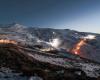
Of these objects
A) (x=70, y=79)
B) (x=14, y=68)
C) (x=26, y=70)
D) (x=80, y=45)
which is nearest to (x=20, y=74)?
(x=26, y=70)

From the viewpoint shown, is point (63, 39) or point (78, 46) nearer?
point (78, 46)

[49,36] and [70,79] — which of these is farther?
[49,36]

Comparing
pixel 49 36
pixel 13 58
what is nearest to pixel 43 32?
pixel 49 36

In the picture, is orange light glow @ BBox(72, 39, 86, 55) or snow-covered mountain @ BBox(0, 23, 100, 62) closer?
snow-covered mountain @ BBox(0, 23, 100, 62)

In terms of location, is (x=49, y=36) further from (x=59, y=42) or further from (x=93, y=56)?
(x=93, y=56)

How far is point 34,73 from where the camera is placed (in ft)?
68.1

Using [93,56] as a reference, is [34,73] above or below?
above

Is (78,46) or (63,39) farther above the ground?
(63,39)

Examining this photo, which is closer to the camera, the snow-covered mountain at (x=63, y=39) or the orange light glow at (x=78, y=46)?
the snow-covered mountain at (x=63, y=39)

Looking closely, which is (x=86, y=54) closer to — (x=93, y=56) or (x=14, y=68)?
(x=93, y=56)

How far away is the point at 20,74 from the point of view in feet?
69.7

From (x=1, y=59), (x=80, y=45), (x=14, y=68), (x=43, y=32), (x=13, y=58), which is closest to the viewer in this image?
(x=14, y=68)

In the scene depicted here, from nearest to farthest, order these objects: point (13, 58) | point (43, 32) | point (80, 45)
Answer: point (13, 58)
point (80, 45)
point (43, 32)

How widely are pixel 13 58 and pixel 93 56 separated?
305 feet
